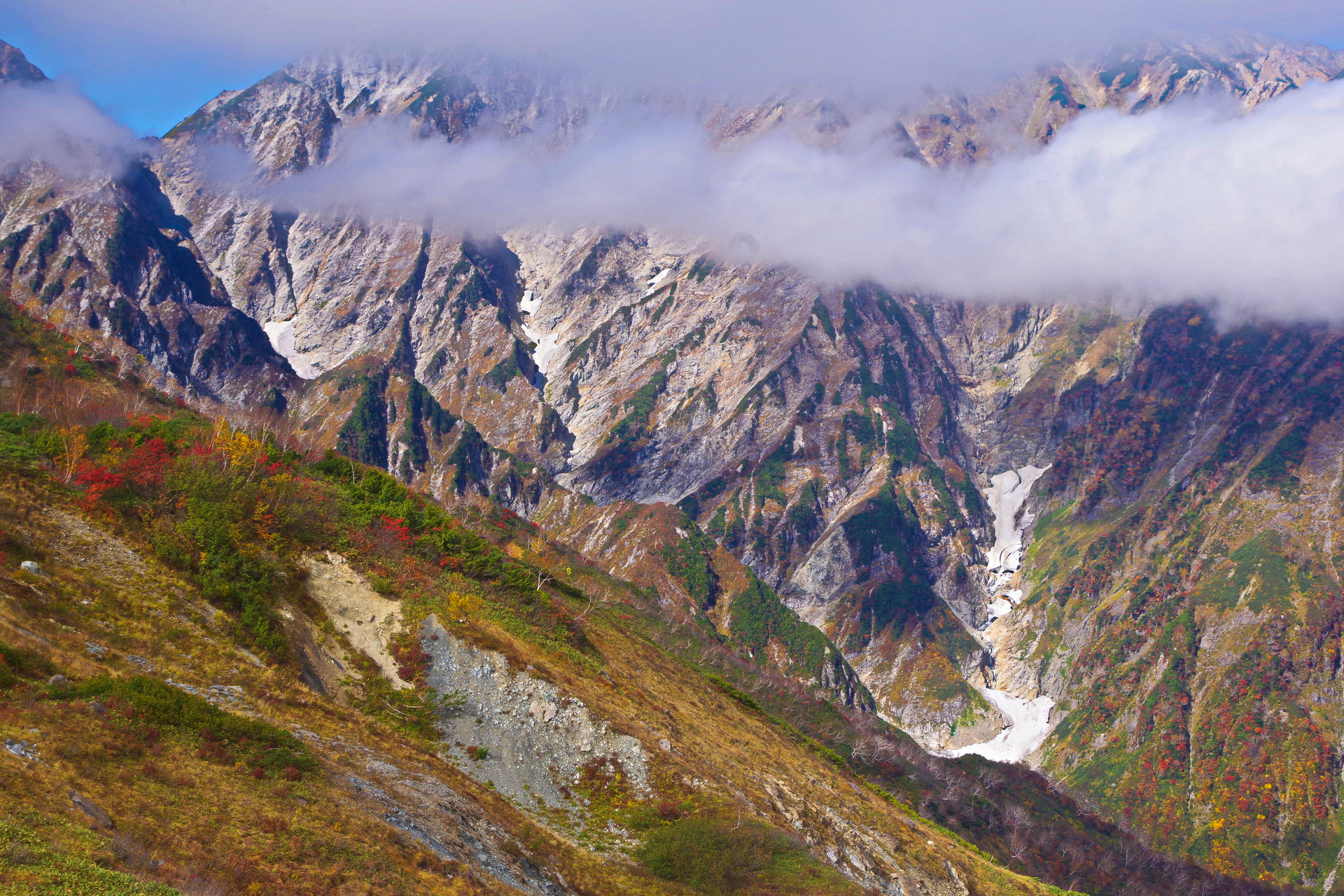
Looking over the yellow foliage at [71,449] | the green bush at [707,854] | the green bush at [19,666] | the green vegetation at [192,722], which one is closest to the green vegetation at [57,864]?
the green vegetation at [192,722]

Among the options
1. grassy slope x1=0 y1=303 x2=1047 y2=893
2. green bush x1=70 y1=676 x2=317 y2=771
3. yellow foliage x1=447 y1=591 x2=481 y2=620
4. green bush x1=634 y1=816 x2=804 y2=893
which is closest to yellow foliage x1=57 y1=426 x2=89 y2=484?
grassy slope x1=0 y1=303 x2=1047 y2=893

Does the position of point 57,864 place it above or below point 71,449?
below

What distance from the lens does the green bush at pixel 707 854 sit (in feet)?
124

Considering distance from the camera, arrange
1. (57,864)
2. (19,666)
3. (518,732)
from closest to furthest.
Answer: (57,864), (19,666), (518,732)

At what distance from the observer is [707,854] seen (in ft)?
128

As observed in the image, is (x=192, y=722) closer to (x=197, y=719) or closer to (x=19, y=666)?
(x=197, y=719)

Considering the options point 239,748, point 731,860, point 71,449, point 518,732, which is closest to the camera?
point 239,748

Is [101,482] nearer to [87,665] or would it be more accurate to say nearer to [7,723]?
[87,665]

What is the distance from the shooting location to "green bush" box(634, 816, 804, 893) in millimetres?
37750

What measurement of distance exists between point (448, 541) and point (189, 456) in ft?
76.1

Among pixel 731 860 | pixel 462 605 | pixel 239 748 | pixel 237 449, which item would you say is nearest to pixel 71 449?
pixel 237 449

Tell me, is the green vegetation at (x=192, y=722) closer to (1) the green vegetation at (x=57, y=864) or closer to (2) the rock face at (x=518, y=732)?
(1) the green vegetation at (x=57, y=864)

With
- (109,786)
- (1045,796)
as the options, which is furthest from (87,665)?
(1045,796)

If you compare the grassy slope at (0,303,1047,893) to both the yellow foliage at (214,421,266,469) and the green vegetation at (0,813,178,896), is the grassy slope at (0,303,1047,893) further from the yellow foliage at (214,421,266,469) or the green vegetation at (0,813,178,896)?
the yellow foliage at (214,421,266,469)
